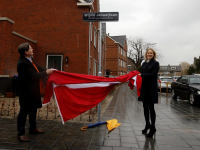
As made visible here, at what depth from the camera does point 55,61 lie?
12.9 metres

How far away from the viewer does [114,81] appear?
4.34 m

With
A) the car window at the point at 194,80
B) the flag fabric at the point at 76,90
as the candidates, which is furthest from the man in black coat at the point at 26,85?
the car window at the point at 194,80

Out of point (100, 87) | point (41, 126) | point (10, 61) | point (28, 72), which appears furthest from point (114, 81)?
point (10, 61)

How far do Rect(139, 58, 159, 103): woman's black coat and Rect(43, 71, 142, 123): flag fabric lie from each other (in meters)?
0.14

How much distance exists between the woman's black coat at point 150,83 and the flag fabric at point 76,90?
14 cm

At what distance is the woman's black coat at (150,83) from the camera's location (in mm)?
4051

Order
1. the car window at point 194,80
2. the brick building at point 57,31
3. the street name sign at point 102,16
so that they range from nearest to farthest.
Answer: the street name sign at point 102,16
the car window at point 194,80
the brick building at point 57,31

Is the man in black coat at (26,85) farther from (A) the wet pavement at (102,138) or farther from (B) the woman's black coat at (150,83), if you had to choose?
(B) the woman's black coat at (150,83)

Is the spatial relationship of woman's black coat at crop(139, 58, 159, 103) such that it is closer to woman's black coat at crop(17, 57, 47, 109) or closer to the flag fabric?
the flag fabric

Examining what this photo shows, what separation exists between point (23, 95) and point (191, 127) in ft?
15.6

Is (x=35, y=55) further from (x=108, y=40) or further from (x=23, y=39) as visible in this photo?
(x=108, y=40)

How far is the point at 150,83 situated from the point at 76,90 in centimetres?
188

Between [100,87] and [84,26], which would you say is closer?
[100,87]

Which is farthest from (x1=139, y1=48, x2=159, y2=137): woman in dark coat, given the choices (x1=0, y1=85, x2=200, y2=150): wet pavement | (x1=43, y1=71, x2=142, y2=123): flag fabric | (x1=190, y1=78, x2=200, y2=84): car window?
(x1=190, y1=78, x2=200, y2=84): car window
